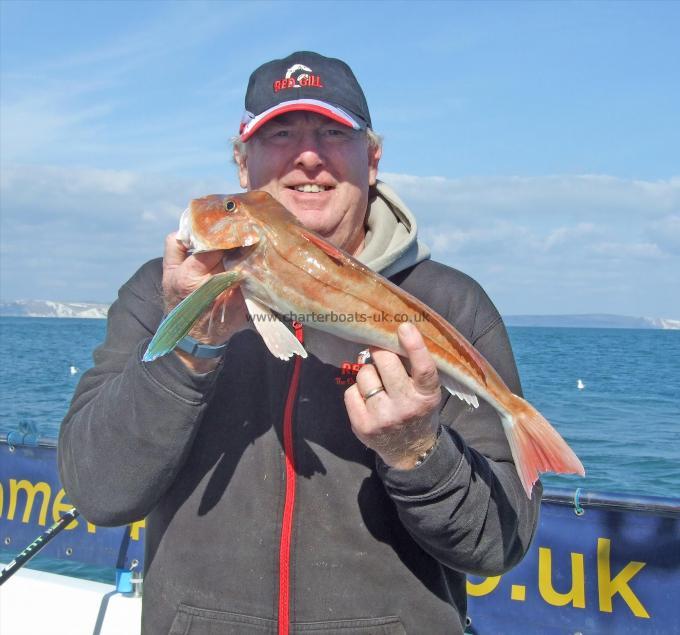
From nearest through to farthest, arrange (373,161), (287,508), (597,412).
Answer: (287,508) → (373,161) → (597,412)

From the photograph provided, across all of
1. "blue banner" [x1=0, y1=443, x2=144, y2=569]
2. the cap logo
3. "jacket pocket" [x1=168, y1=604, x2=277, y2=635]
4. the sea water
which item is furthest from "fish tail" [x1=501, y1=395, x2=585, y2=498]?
the sea water

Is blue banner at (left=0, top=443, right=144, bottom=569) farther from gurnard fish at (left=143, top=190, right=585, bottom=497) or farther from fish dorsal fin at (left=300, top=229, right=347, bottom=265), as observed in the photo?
fish dorsal fin at (left=300, top=229, right=347, bottom=265)

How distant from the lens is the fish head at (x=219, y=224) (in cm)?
258

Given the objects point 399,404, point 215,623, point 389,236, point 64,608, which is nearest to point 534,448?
point 399,404

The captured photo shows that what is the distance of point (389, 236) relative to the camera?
3.29 metres

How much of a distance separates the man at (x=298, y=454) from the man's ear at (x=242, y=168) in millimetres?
248

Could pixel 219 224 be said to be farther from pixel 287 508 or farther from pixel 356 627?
pixel 356 627

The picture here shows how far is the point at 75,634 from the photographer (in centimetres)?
495

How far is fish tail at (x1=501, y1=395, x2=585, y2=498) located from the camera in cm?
269

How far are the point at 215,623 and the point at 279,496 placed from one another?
1.68 ft

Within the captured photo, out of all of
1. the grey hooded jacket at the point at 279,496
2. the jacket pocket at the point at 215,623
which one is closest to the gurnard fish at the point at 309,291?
the grey hooded jacket at the point at 279,496

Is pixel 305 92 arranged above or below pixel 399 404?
above

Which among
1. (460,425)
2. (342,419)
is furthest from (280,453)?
(460,425)

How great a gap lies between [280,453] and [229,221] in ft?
3.05
